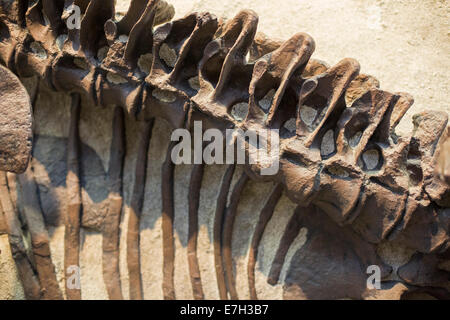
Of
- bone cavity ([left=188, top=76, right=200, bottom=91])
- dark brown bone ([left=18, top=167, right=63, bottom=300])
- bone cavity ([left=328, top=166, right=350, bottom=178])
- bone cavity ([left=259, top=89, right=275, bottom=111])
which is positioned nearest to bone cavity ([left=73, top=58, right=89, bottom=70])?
bone cavity ([left=188, top=76, right=200, bottom=91])

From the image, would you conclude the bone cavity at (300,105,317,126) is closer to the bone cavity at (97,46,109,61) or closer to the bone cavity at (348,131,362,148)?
the bone cavity at (348,131,362,148)

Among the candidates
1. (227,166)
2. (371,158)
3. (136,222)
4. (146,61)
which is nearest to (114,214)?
(136,222)

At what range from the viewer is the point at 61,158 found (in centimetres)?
200

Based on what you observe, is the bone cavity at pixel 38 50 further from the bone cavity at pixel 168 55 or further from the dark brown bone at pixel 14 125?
the bone cavity at pixel 168 55

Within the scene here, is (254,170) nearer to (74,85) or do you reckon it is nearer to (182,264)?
(182,264)

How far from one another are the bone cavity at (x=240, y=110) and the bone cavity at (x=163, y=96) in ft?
0.68

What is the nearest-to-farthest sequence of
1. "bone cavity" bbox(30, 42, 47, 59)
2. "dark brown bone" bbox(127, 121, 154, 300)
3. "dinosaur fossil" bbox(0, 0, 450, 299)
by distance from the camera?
"dinosaur fossil" bbox(0, 0, 450, 299)
"bone cavity" bbox(30, 42, 47, 59)
"dark brown bone" bbox(127, 121, 154, 300)

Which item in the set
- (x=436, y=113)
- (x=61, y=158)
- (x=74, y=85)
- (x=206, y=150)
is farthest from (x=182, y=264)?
(x=436, y=113)

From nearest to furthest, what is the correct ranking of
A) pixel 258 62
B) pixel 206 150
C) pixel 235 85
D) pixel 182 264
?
pixel 258 62, pixel 235 85, pixel 206 150, pixel 182 264

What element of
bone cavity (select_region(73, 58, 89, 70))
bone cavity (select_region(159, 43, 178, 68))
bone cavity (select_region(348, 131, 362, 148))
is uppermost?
bone cavity (select_region(159, 43, 178, 68))

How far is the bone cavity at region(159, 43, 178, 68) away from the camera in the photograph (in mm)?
1674

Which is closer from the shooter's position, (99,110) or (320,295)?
(320,295)

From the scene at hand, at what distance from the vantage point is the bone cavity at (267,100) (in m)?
1.61

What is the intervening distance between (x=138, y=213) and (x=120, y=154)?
0.24 metres
